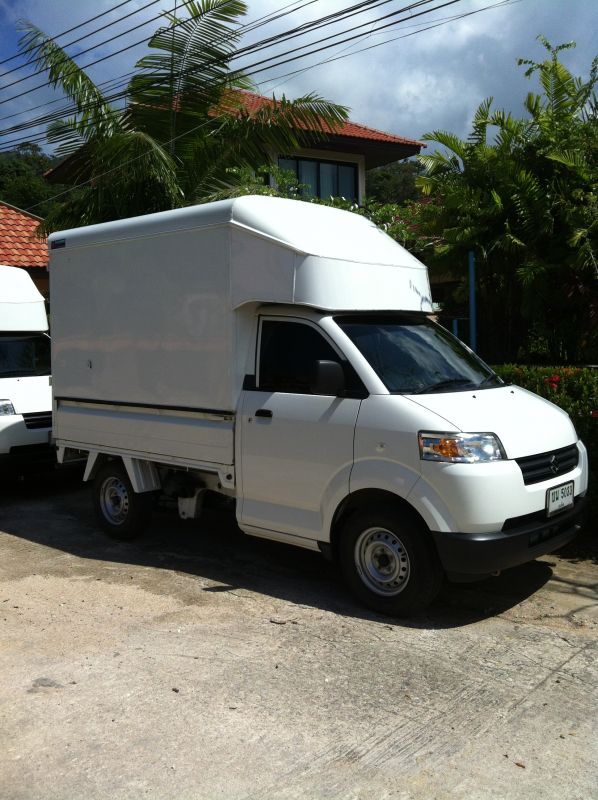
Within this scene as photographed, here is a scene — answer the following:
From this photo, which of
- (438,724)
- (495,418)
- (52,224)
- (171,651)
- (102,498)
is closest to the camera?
(438,724)

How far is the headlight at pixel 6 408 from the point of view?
8.96m

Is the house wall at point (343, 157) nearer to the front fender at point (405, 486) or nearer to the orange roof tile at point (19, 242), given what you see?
the orange roof tile at point (19, 242)

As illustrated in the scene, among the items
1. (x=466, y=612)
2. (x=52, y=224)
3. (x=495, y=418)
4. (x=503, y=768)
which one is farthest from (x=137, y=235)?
(x=52, y=224)

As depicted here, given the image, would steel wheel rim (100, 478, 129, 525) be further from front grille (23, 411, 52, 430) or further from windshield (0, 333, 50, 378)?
windshield (0, 333, 50, 378)

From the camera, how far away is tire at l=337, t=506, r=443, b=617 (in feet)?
16.6

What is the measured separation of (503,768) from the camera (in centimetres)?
350

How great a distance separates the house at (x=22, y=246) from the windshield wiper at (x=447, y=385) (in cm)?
1305

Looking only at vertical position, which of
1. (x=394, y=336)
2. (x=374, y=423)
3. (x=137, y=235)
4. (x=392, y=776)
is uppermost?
(x=137, y=235)

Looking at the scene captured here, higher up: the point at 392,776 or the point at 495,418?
the point at 495,418

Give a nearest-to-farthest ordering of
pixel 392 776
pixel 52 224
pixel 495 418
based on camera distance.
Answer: pixel 392 776
pixel 495 418
pixel 52 224

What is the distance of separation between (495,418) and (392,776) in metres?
2.46

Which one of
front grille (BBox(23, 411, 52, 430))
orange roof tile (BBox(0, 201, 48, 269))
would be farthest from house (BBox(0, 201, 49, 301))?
front grille (BBox(23, 411, 52, 430))

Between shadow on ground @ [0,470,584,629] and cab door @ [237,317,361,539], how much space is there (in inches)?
20.4

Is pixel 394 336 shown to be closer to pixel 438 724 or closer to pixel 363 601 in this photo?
pixel 363 601
